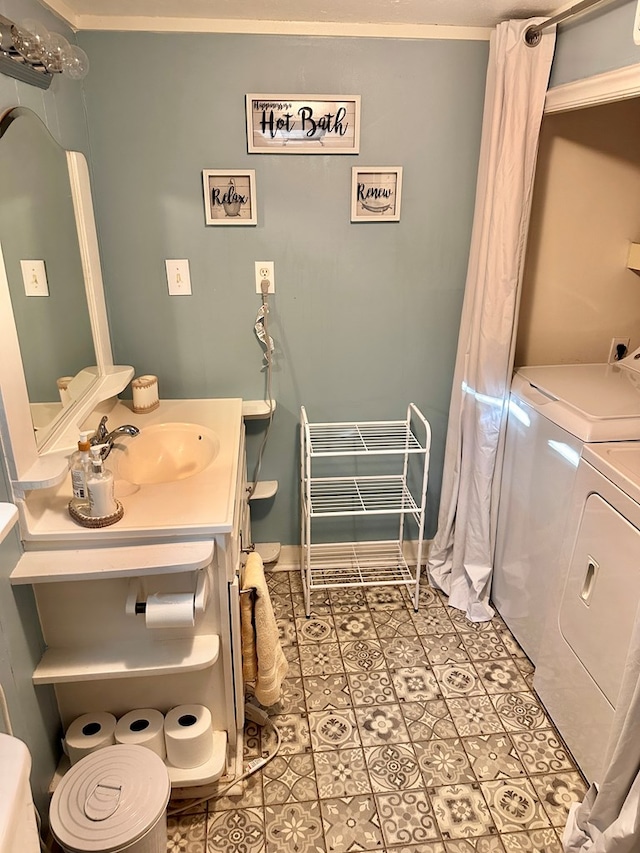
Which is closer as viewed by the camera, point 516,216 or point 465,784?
point 465,784

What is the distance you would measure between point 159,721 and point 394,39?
85.8 inches

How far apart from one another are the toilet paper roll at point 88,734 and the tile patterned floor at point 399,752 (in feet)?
1.01

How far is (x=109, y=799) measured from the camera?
1331mm

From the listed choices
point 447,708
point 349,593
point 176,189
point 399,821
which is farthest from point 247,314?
point 399,821

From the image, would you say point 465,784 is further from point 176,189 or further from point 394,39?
point 394,39

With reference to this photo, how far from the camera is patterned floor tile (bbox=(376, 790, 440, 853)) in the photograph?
154 cm

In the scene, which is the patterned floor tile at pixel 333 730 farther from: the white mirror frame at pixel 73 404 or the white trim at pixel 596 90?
the white trim at pixel 596 90

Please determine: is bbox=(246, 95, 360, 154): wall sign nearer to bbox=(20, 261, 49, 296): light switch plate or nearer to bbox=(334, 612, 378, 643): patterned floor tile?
bbox=(20, 261, 49, 296): light switch plate

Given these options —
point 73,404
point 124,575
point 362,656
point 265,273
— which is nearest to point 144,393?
point 73,404

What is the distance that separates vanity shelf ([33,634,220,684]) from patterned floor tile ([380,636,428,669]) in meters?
0.81

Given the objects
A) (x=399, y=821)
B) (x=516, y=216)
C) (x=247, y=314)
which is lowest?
(x=399, y=821)

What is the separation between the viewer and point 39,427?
4.74 ft

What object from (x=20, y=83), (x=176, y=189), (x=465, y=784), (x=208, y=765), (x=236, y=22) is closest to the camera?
(x=20, y=83)

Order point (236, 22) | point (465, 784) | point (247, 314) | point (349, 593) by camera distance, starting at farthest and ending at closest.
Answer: point (349, 593) → point (247, 314) → point (236, 22) → point (465, 784)
